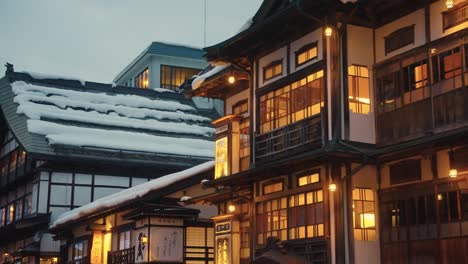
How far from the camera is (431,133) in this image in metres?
24.6

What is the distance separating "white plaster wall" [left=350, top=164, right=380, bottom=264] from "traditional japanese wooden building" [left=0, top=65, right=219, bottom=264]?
32.3m

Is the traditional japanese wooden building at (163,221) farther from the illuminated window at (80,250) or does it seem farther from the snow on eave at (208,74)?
the snow on eave at (208,74)

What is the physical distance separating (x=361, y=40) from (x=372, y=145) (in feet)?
13.1

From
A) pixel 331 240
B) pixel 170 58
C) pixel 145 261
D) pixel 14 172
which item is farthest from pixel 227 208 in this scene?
pixel 170 58

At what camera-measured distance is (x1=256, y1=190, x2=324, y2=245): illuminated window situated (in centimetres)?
2762

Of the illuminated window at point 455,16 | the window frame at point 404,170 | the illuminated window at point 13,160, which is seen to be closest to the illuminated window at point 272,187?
the window frame at point 404,170

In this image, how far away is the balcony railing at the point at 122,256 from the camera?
4191 cm

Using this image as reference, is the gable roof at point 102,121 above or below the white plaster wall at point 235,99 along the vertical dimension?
above

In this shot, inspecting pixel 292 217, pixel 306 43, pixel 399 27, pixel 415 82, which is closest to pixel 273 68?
pixel 306 43

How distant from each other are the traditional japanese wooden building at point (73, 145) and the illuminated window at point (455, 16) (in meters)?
35.7

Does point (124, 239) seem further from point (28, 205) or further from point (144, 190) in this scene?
point (28, 205)

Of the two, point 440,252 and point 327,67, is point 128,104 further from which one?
point 440,252

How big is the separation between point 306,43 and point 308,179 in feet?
17.4

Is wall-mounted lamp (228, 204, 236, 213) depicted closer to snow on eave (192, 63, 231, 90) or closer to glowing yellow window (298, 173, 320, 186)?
snow on eave (192, 63, 231, 90)
